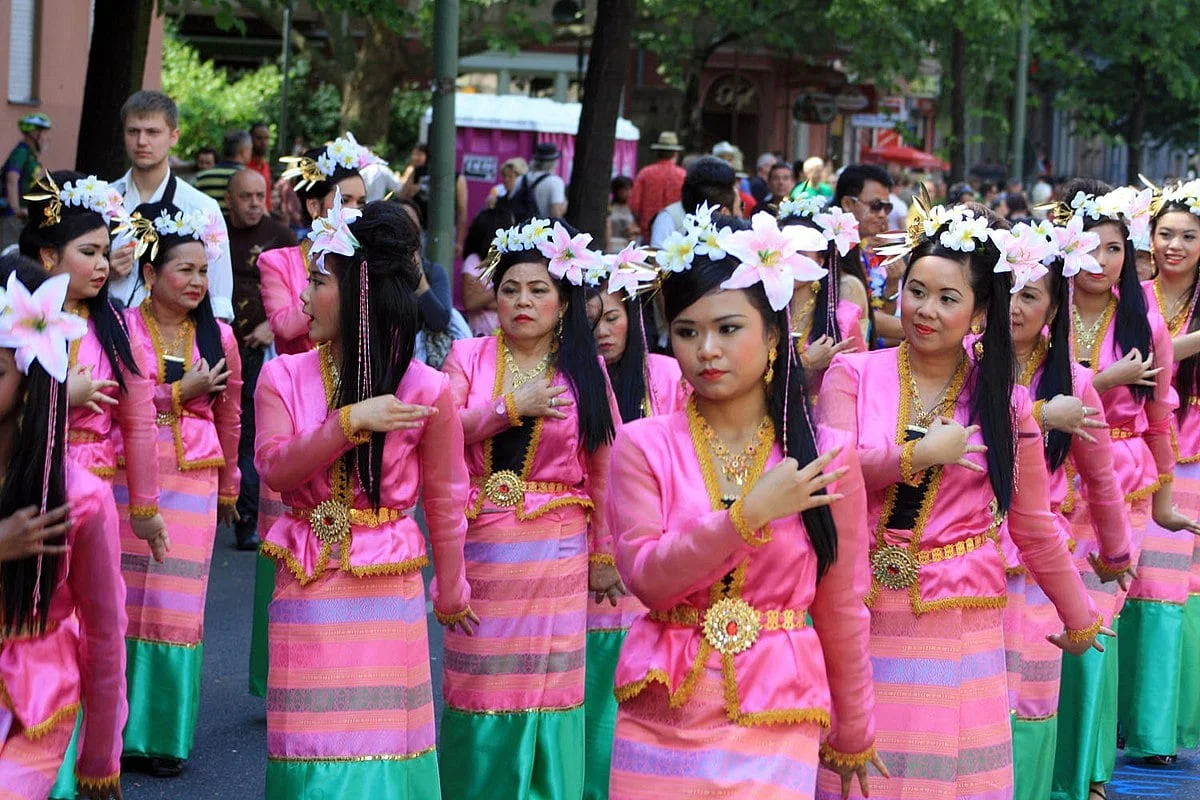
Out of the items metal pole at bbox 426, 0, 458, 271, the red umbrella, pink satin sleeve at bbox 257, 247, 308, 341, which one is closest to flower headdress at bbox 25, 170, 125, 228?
pink satin sleeve at bbox 257, 247, 308, 341

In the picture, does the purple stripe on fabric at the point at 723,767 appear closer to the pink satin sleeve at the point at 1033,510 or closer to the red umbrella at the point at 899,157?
the pink satin sleeve at the point at 1033,510

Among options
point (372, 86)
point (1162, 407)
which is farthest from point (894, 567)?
point (372, 86)

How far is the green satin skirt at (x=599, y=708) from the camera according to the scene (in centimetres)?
730

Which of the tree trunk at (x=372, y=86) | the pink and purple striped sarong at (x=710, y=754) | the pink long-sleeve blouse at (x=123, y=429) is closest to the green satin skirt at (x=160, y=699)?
the pink long-sleeve blouse at (x=123, y=429)

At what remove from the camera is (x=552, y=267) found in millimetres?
6676

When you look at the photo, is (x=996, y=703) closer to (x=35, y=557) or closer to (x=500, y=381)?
(x=500, y=381)

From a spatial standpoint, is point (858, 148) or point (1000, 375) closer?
point (1000, 375)

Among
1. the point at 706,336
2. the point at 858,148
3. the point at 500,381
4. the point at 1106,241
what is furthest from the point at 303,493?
the point at 858,148

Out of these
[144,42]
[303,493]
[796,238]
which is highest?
[144,42]

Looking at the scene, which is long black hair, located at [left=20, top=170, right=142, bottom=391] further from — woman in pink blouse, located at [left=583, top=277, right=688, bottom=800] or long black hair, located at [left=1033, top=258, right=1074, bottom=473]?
long black hair, located at [left=1033, top=258, right=1074, bottom=473]

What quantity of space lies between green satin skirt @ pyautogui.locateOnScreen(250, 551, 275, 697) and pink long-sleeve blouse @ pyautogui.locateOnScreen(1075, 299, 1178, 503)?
340 cm

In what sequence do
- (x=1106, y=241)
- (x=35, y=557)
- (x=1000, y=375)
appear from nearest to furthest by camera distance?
(x=35, y=557) < (x=1000, y=375) < (x=1106, y=241)

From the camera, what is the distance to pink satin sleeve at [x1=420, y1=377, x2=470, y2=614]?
565cm

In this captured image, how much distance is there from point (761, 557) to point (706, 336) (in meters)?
0.50
